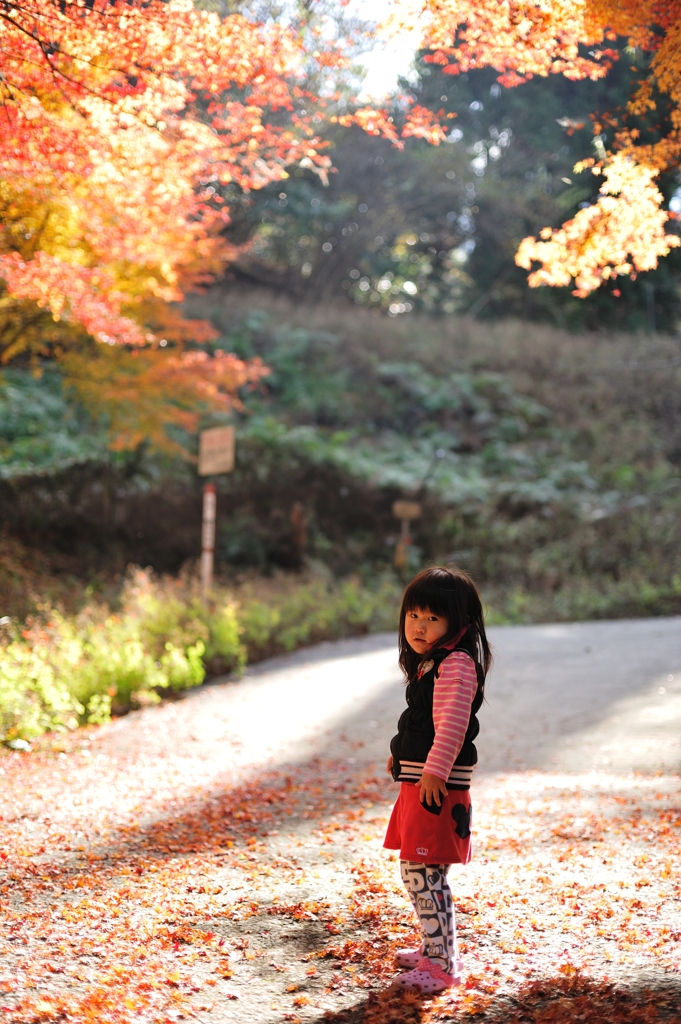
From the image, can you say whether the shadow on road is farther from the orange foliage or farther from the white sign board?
the white sign board

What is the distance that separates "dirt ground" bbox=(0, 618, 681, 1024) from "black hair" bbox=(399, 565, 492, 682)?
1.08 meters

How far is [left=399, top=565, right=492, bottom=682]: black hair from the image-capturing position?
274cm

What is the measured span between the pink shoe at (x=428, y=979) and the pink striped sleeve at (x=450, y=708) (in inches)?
25.3

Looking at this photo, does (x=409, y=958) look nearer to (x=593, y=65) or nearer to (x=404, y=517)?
(x=593, y=65)

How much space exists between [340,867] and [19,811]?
1807mm

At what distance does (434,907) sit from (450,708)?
0.64m

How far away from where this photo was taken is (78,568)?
44.4ft

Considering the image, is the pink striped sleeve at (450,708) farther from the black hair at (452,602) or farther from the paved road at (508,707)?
the paved road at (508,707)

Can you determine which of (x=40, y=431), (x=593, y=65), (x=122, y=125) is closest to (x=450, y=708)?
(x=593, y=65)

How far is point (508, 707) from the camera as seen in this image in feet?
25.1

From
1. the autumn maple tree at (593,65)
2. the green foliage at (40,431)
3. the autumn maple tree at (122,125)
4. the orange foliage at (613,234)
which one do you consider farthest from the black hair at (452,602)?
the green foliage at (40,431)

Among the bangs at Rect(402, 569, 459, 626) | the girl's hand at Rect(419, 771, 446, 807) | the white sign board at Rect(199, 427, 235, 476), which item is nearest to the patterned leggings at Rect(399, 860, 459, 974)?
the girl's hand at Rect(419, 771, 446, 807)

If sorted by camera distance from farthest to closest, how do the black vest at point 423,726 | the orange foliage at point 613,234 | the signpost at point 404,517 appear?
the signpost at point 404,517 < the orange foliage at point 613,234 < the black vest at point 423,726

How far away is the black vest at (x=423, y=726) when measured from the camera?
107 inches
